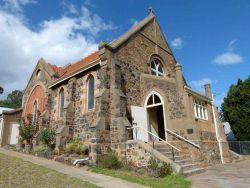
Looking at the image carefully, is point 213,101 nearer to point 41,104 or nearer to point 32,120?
point 41,104

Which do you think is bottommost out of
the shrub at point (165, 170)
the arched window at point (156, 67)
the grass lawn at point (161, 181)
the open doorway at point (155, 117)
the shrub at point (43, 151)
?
the grass lawn at point (161, 181)

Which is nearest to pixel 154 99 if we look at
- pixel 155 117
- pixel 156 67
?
pixel 155 117

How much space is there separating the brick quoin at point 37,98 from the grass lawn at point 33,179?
11047 millimetres

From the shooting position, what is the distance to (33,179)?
790cm

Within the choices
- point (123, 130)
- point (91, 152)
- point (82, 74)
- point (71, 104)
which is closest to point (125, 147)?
point (123, 130)

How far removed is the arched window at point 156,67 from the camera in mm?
18688

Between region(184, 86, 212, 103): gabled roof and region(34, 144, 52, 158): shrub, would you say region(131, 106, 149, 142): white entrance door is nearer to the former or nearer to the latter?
region(184, 86, 212, 103): gabled roof

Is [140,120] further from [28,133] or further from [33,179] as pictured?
[28,133]

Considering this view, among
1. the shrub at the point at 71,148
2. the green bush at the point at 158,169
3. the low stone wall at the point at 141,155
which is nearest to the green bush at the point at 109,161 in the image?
the low stone wall at the point at 141,155

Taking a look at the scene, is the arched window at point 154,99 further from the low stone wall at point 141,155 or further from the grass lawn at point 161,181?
the grass lawn at point 161,181

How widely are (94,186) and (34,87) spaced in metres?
17.3

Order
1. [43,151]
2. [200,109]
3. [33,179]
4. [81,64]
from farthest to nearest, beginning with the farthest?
[81,64] < [200,109] < [43,151] < [33,179]

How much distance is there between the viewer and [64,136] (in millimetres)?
14555

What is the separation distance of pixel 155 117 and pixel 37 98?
1189 cm
